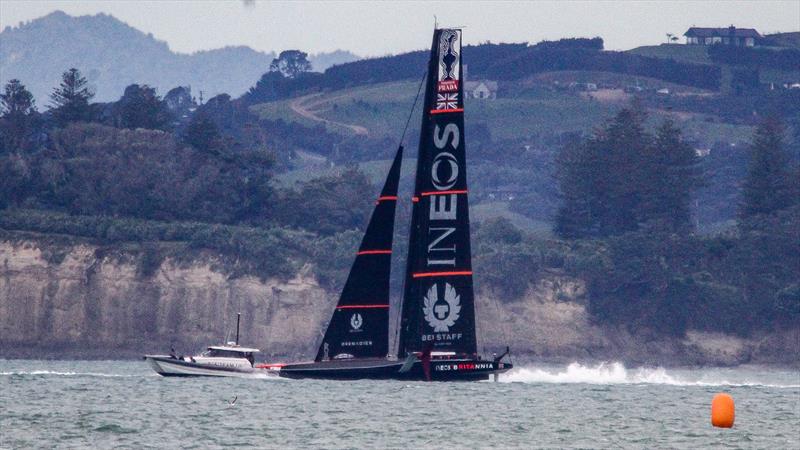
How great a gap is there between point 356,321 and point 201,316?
53837 millimetres

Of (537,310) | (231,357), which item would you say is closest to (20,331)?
(537,310)

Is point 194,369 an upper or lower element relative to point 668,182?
lower

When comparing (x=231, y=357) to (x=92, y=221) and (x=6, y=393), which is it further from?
(x=92, y=221)

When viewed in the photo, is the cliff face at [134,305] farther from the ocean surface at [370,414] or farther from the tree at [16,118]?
the ocean surface at [370,414]

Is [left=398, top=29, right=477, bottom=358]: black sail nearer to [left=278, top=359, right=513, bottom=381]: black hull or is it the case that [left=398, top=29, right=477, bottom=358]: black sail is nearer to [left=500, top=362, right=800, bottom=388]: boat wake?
[left=278, top=359, right=513, bottom=381]: black hull

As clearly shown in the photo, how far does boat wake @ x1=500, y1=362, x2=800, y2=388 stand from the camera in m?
81.6

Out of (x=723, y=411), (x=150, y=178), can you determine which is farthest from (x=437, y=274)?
(x=150, y=178)

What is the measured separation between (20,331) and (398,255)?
27.7m

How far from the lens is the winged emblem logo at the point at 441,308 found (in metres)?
66.6

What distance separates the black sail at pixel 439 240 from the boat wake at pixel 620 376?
10.8 m

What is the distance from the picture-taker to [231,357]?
71.2 meters

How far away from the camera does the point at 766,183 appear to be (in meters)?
141

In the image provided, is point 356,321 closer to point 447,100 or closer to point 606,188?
point 447,100

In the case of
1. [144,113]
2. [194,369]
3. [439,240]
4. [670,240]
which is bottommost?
[194,369]
